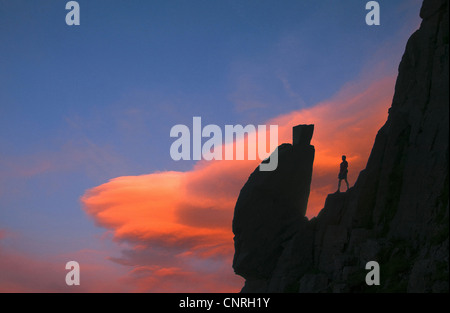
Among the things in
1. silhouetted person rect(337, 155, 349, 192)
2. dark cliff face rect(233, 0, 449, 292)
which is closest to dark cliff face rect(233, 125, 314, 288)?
dark cliff face rect(233, 0, 449, 292)

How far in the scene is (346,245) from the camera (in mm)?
45219

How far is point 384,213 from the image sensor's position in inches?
1670

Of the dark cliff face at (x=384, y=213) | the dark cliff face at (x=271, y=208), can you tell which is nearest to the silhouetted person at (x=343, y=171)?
the dark cliff face at (x=384, y=213)

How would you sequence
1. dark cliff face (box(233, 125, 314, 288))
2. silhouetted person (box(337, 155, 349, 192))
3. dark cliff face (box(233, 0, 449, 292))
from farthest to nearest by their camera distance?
dark cliff face (box(233, 125, 314, 288))
silhouetted person (box(337, 155, 349, 192))
dark cliff face (box(233, 0, 449, 292))

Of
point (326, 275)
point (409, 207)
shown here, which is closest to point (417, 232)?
point (409, 207)

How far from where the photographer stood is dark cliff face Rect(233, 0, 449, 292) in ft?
119

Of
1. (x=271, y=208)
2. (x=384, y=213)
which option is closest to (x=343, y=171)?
(x=271, y=208)

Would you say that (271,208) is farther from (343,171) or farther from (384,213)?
(384,213)

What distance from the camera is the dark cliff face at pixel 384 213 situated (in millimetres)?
36375

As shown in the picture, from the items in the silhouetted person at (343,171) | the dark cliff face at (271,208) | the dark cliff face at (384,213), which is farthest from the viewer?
the dark cliff face at (271,208)

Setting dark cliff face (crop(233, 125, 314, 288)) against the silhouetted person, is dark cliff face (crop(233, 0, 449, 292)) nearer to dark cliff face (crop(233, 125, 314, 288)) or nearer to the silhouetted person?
dark cliff face (crop(233, 125, 314, 288))

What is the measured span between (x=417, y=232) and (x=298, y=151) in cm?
2037

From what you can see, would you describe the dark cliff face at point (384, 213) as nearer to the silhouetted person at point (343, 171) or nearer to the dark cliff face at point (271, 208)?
the dark cliff face at point (271, 208)
